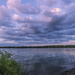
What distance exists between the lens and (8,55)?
9.39 m

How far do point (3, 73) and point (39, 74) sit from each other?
385 inches

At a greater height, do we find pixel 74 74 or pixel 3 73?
pixel 3 73

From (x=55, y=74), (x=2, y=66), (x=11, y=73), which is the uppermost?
(x=2, y=66)

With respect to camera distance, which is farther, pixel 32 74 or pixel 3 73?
pixel 32 74

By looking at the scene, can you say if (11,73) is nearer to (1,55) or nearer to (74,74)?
(1,55)

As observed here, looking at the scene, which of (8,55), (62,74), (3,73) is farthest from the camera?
(62,74)

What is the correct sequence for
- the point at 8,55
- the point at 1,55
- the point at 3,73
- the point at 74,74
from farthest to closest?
the point at 74,74, the point at 8,55, the point at 1,55, the point at 3,73

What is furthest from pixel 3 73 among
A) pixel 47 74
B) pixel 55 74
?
pixel 55 74

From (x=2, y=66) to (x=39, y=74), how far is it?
9929 millimetres

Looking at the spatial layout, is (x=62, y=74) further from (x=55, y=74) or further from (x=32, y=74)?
(x=32, y=74)

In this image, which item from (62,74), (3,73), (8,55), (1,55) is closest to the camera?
(3,73)

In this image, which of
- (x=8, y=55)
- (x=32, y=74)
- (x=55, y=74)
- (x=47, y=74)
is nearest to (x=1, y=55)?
(x=8, y=55)

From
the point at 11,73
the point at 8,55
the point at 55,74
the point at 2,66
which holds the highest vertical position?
the point at 8,55

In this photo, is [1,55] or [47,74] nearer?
[1,55]
